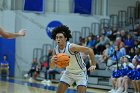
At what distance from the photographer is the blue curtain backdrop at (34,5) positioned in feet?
81.1

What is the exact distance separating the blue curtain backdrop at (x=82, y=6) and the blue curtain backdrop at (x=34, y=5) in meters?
2.29

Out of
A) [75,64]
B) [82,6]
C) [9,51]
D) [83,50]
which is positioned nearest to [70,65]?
[75,64]

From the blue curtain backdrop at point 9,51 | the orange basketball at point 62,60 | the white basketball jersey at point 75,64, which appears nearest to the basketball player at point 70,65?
the white basketball jersey at point 75,64

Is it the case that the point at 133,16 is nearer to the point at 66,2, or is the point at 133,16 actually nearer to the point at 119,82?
the point at 66,2

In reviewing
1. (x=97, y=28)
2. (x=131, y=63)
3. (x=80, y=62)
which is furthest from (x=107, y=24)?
(x=80, y=62)

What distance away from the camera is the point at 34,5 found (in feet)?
81.7

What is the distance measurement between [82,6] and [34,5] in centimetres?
322

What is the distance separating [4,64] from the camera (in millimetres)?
23531

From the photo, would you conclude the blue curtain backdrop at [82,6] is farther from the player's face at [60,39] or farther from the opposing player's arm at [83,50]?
the opposing player's arm at [83,50]

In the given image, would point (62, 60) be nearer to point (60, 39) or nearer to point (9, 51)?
point (60, 39)

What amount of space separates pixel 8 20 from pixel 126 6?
25.9ft

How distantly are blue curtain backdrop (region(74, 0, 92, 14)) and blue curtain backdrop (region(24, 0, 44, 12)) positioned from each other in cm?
229

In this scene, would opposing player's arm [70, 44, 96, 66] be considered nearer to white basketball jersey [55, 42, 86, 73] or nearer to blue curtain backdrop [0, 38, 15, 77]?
white basketball jersey [55, 42, 86, 73]

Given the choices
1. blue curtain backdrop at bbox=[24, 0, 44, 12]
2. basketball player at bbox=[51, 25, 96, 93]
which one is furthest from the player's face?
blue curtain backdrop at bbox=[24, 0, 44, 12]
